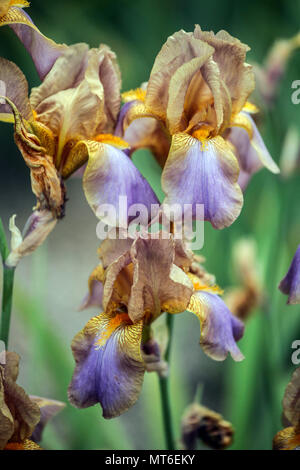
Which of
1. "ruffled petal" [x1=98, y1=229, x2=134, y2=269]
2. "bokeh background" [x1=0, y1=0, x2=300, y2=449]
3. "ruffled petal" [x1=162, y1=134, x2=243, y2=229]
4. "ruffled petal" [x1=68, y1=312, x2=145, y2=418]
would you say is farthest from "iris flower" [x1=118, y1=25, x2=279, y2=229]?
"bokeh background" [x1=0, y1=0, x2=300, y2=449]

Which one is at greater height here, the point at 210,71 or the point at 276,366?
the point at 210,71

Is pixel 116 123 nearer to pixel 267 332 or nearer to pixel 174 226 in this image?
pixel 174 226

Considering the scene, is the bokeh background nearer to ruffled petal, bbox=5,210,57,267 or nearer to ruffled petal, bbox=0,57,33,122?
ruffled petal, bbox=5,210,57,267

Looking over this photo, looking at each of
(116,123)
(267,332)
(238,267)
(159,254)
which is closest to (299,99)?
(238,267)

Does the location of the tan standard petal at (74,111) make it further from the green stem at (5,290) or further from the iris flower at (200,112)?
the green stem at (5,290)

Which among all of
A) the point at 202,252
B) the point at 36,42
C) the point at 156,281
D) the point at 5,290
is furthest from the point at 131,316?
the point at 202,252

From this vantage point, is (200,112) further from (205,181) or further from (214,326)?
(214,326)

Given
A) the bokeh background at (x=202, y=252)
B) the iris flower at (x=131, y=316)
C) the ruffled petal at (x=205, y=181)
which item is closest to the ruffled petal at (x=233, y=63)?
the ruffled petal at (x=205, y=181)

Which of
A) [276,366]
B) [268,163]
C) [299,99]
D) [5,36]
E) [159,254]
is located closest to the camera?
[159,254]
